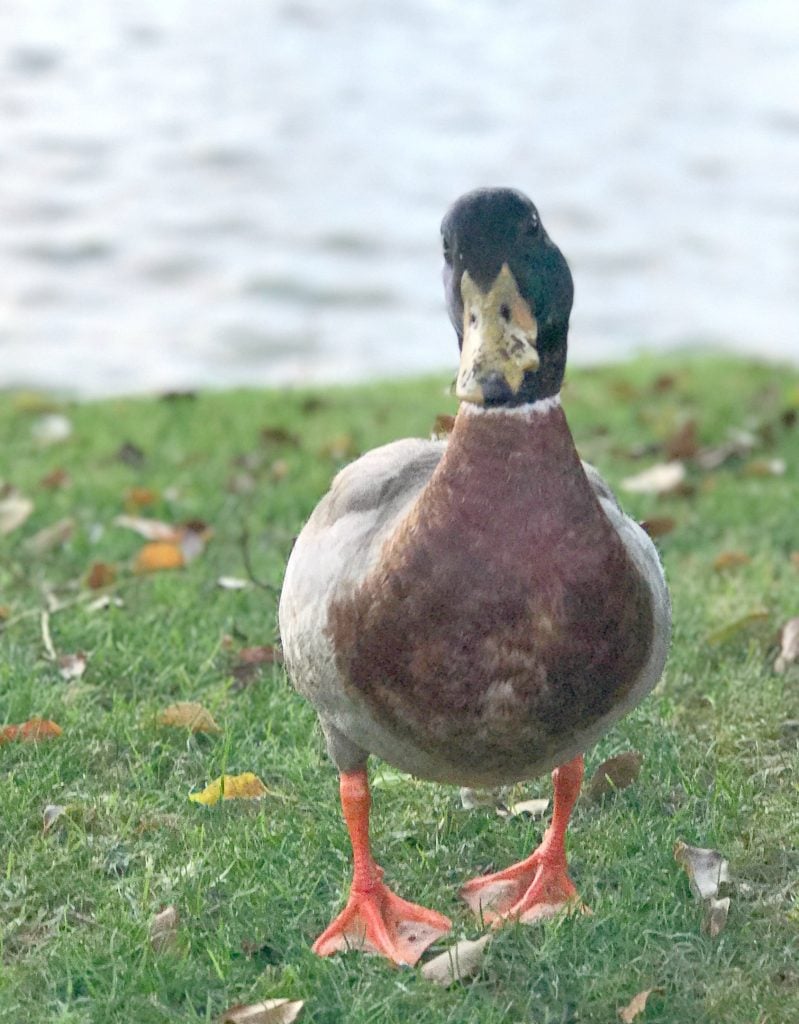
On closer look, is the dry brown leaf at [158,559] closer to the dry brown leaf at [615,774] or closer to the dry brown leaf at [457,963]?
the dry brown leaf at [615,774]

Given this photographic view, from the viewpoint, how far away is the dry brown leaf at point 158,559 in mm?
4434

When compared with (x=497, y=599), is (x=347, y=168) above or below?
below

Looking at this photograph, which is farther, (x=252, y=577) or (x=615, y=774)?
(x=252, y=577)

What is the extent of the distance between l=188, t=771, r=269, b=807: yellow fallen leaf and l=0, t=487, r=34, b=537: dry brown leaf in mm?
1715

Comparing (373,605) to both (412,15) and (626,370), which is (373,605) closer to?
(626,370)

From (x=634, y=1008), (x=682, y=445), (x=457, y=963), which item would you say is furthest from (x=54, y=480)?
(x=634, y=1008)

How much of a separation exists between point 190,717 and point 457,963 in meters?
1.01

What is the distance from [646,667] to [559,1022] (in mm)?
597

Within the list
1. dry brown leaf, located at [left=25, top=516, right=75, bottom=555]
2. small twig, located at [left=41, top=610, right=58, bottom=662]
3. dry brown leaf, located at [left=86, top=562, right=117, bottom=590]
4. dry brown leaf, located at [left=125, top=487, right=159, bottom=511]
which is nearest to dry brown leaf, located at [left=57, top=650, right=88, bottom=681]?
small twig, located at [left=41, top=610, right=58, bottom=662]

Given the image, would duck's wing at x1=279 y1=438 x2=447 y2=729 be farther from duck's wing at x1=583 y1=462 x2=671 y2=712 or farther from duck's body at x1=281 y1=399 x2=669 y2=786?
duck's wing at x1=583 y1=462 x2=671 y2=712

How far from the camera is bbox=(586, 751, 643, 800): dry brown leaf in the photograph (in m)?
3.28

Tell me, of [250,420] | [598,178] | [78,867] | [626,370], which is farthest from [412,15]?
[78,867]

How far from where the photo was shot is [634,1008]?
258cm

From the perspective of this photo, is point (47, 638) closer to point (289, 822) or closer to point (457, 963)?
point (289, 822)
